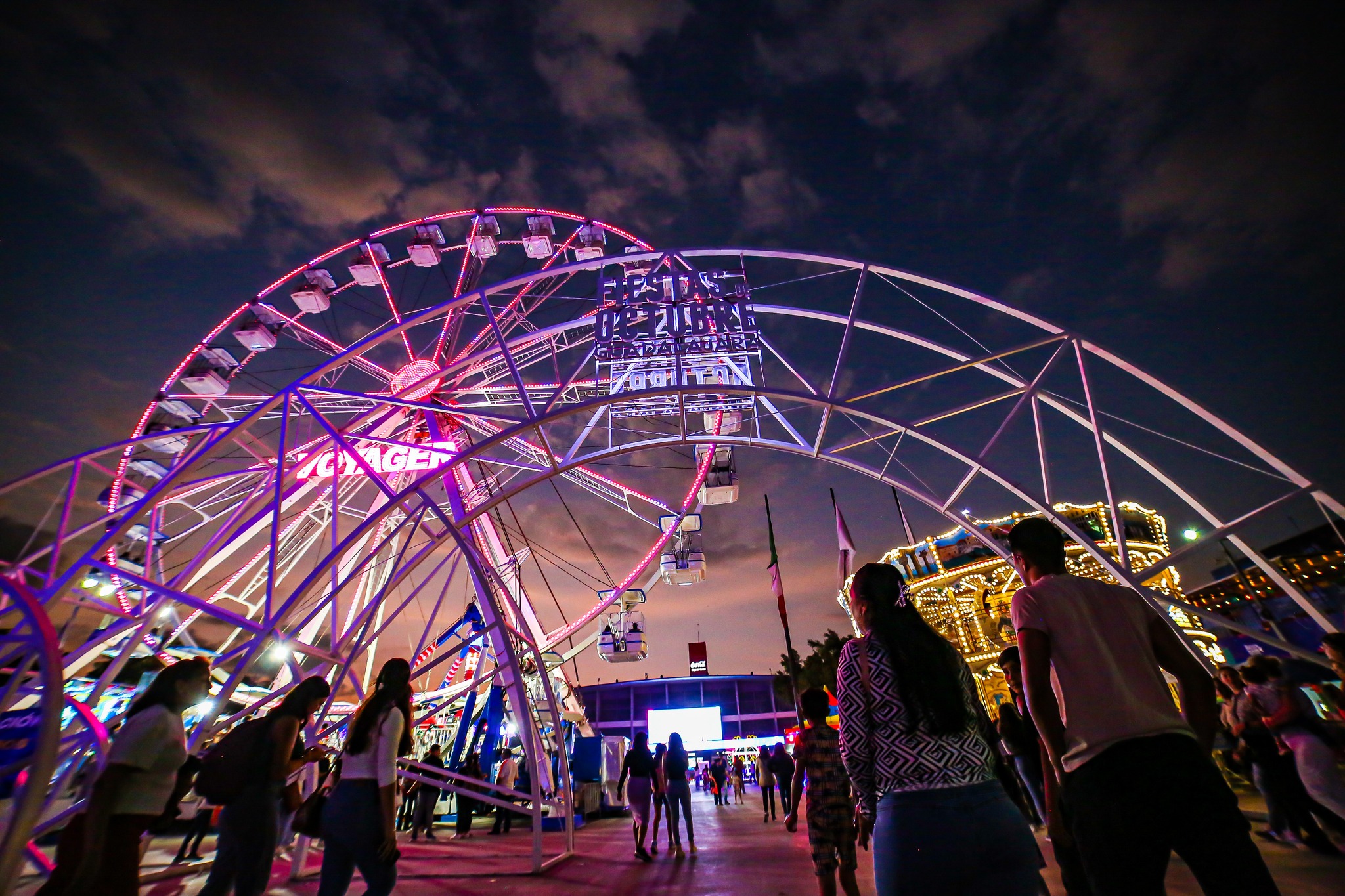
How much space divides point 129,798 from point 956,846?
3965 millimetres

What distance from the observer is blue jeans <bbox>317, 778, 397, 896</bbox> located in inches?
132

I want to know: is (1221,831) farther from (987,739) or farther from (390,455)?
(390,455)

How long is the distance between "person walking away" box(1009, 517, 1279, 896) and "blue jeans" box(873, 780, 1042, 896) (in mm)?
279

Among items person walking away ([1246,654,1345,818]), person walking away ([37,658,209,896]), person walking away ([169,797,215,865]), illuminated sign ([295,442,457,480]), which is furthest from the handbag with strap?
illuminated sign ([295,442,457,480])

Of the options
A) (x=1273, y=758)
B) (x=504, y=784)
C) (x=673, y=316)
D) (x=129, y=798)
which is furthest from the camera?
(x=504, y=784)

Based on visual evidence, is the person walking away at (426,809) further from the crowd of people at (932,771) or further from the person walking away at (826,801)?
the person walking away at (826,801)

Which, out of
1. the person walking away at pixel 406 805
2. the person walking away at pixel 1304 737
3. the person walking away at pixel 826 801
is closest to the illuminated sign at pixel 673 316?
the person walking away at pixel 826 801

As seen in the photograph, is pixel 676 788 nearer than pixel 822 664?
Yes

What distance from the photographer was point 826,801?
175 inches

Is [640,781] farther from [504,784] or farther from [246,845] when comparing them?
[504,784]

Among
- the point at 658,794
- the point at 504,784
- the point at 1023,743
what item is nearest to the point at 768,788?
the point at 658,794

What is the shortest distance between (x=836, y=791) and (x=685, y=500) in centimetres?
1219

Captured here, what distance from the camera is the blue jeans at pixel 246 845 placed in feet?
10.9

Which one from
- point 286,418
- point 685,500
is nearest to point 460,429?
point 685,500
